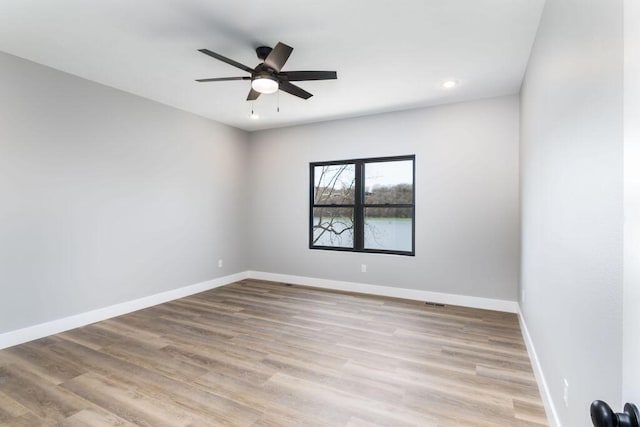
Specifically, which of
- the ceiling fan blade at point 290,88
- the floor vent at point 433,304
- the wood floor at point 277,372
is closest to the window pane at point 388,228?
the floor vent at point 433,304

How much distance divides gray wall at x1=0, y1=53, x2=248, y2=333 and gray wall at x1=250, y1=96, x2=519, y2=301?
4.66 ft

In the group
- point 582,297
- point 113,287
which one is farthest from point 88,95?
point 582,297

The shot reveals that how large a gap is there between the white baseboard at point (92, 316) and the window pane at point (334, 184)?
2.23 m

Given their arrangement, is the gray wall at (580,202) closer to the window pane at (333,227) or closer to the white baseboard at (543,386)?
the white baseboard at (543,386)

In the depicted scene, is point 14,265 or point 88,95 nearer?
point 14,265

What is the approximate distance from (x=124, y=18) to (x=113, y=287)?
9.47 feet

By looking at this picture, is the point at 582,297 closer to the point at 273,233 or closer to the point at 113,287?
the point at 113,287

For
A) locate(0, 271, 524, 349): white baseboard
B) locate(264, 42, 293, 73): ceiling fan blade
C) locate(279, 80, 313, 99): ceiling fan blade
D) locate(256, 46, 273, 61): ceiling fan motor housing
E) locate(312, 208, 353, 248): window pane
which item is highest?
locate(256, 46, 273, 61): ceiling fan motor housing

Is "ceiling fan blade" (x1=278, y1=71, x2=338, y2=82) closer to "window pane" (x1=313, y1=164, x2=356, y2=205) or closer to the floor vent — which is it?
"window pane" (x1=313, y1=164, x2=356, y2=205)

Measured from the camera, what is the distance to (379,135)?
4.80m

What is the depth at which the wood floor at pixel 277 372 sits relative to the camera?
202 centimetres

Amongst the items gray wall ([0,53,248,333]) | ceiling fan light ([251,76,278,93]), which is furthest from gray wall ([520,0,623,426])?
gray wall ([0,53,248,333])

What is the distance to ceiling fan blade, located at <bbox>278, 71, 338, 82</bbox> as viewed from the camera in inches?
103

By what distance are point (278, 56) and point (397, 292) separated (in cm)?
349
